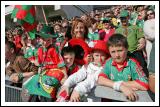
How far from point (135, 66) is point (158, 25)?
2.15ft

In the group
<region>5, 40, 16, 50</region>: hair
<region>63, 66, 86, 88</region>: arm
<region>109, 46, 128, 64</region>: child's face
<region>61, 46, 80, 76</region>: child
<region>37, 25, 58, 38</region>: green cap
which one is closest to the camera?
<region>109, 46, 128, 64</region>: child's face

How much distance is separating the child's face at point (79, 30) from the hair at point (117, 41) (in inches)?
23.0

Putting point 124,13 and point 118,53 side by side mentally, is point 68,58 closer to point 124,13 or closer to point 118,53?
point 118,53

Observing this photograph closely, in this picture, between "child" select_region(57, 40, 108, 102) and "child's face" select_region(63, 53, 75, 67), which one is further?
"child's face" select_region(63, 53, 75, 67)

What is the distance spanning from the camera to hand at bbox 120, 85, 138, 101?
3585mm

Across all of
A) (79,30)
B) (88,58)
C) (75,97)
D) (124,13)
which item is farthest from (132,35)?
(75,97)

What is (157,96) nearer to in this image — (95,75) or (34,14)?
(95,75)

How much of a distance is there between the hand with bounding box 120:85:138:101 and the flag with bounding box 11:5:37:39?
173cm

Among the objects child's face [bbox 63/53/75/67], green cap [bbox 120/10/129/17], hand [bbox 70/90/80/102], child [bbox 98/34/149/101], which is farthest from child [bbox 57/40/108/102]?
green cap [bbox 120/10/129/17]

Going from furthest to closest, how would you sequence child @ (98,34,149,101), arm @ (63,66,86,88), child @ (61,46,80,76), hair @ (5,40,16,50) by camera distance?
hair @ (5,40,16,50) → child @ (61,46,80,76) → arm @ (63,66,86,88) → child @ (98,34,149,101)

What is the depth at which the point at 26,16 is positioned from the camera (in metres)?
4.76

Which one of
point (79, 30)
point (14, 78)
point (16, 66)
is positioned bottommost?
point (14, 78)

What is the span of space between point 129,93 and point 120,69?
401 mm

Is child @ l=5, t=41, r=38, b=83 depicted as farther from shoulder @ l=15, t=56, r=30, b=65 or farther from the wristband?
the wristband
